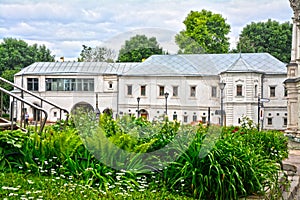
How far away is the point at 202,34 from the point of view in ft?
34.7

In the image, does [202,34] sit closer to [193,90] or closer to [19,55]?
[193,90]

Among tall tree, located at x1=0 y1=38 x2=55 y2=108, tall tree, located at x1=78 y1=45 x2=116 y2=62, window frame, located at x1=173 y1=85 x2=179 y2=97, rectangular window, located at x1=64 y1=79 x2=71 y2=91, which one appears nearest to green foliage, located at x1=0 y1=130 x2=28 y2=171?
tall tree, located at x1=78 y1=45 x2=116 y2=62

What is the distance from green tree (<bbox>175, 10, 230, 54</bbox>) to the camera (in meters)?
6.56

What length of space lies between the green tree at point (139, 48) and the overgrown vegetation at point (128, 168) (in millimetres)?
1024

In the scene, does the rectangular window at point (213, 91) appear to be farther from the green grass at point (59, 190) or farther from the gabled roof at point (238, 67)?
the gabled roof at point (238, 67)

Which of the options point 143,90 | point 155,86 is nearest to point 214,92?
point 155,86

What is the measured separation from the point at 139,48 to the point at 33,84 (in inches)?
187

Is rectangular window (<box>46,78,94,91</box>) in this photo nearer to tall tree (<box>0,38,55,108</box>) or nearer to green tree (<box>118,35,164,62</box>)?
green tree (<box>118,35,164,62</box>)

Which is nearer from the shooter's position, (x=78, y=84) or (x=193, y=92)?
(x=193, y=92)

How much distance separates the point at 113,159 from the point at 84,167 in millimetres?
352

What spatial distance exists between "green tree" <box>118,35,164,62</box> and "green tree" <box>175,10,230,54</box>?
1.03 feet

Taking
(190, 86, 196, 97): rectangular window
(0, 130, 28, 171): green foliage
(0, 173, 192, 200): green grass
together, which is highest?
(190, 86, 196, 97): rectangular window

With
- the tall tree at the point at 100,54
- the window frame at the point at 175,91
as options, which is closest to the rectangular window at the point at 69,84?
the tall tree at the point at 100,54

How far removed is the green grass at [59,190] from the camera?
15.7 feet
